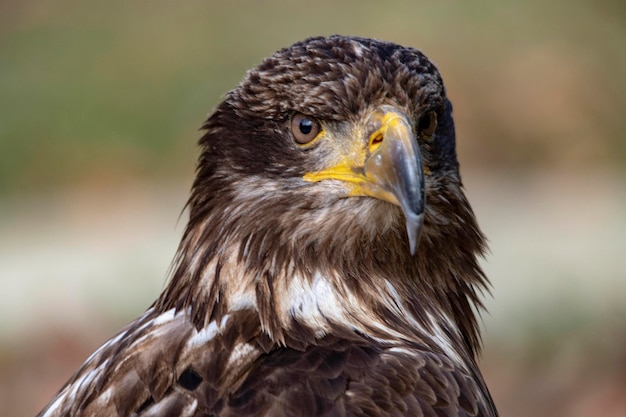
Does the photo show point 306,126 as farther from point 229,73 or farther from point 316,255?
point 229,73

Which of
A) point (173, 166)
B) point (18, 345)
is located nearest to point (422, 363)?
point (18, 345)

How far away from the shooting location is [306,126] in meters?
3.82

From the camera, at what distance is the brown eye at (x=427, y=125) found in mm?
3910

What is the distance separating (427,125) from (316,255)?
58cm

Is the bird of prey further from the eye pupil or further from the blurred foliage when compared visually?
the blurred foliage

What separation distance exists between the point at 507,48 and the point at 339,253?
515 inches

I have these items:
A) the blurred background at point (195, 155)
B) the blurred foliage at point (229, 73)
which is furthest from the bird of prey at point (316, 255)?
the blurred foliage at point (229, 73)

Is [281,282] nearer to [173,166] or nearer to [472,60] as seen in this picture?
[173,166]

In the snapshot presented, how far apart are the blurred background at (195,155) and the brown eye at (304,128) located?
5.25 metres

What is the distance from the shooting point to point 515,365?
924 cm

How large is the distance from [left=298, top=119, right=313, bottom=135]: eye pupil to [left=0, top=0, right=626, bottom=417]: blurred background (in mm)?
5254

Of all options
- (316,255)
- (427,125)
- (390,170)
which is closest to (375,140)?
(390,170)

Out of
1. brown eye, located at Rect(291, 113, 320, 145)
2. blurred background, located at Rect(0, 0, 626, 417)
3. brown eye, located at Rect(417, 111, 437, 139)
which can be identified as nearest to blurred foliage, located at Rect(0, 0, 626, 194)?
blurred background, located at Rect(0, 0, 626, 417)

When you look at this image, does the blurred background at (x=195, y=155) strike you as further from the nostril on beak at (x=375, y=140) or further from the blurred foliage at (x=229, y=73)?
the nostril on beak at (x=375, y=140)
